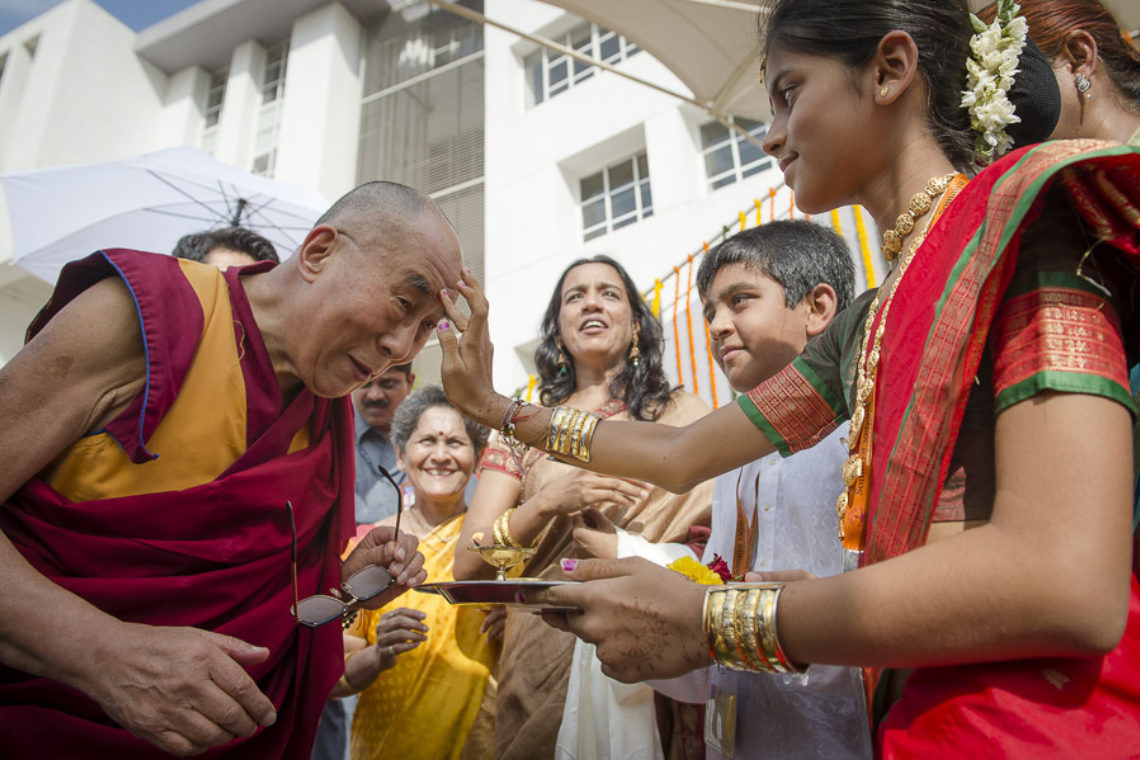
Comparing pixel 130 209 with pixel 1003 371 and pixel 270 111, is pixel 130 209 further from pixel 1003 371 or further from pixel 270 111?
pixel 270 111

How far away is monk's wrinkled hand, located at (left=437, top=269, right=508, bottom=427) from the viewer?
231 cm

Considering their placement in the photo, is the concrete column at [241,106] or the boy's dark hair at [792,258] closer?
the boy's dark hair at [792,258]

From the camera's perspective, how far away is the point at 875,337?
1.47 m

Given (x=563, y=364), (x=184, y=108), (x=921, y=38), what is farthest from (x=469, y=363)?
(x=184, y=108)

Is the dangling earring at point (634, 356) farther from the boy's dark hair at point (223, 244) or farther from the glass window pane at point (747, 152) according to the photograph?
the glass window pane at point (747, 152)

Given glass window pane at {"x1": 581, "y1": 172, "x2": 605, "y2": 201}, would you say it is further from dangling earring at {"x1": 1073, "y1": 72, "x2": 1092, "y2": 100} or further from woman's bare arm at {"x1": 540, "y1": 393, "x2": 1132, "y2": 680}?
woman's bare arm at {"x1": 540, "y1": 393, "x2": 1132, "y2": 680}

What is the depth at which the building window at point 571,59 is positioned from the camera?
462 inches

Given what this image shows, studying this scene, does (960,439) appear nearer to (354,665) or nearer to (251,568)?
(251,568)

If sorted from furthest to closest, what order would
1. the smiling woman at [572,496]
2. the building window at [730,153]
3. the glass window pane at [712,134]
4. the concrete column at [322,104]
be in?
the concrete column at [322,104]
the glass window pane at [712,134]
the building window at [730,153]
the smiling woman at [572,496]

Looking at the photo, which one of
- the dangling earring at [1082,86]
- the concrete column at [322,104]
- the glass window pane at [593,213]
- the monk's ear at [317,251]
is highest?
the concrete column at [322,104]

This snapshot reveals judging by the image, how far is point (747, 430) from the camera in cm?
190

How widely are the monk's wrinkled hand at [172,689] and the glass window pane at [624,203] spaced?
31.9 ft

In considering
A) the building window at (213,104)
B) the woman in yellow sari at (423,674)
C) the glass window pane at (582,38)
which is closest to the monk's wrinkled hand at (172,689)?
the woman in yellow sari at (423,674)

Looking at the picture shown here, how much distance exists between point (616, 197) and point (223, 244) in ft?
25.3
